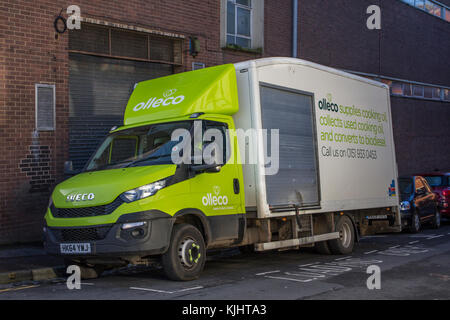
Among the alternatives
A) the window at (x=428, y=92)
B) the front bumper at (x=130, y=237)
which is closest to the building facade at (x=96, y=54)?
the front bumper at (x=130, y=237)

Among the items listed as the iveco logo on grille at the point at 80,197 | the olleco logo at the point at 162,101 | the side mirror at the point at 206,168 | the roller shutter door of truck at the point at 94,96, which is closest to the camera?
the iveco logo on grille at the point at 80,197

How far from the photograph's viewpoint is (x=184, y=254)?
8.34 m

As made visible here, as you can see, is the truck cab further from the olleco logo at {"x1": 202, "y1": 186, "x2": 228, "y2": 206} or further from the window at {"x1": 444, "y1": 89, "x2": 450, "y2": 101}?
the window at {"x1": 444, "y1": 89, "x2": 450, "y2": 101}

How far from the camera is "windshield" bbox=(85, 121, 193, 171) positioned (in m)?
8.69

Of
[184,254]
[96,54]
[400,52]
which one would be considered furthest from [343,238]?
[400,52]

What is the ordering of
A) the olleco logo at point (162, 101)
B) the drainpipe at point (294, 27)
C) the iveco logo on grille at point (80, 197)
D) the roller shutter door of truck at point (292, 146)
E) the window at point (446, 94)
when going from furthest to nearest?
the window at point (446, 94) → the drainpipe at point (294, 27) → the roller shutter door of truck at point (292, 146) → the olleco logo at point (162, 101) → the iveco logo on grille at point (80, 197)

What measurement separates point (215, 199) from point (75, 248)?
2.11 m

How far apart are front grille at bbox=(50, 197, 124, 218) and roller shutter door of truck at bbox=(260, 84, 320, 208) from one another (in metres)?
2.64

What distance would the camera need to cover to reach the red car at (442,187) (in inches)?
729

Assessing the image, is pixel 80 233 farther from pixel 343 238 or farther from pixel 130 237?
pixel 343 238

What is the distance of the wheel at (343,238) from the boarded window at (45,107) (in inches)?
255

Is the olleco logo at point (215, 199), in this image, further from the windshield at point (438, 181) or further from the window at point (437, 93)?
Answer: the window at point (437, 93)

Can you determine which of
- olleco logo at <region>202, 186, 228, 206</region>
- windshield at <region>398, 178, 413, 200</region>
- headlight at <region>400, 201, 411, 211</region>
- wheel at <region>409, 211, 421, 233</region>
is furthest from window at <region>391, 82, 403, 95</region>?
olleco logo at <region>202, 186, 228, 206</region>

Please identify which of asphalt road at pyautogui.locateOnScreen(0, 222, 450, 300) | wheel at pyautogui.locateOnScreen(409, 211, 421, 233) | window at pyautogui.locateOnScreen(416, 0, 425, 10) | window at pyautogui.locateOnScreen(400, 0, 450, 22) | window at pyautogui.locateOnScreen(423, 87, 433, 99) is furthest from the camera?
window at pyautogui.locateOnScreen(423, 87, 433, 99)
